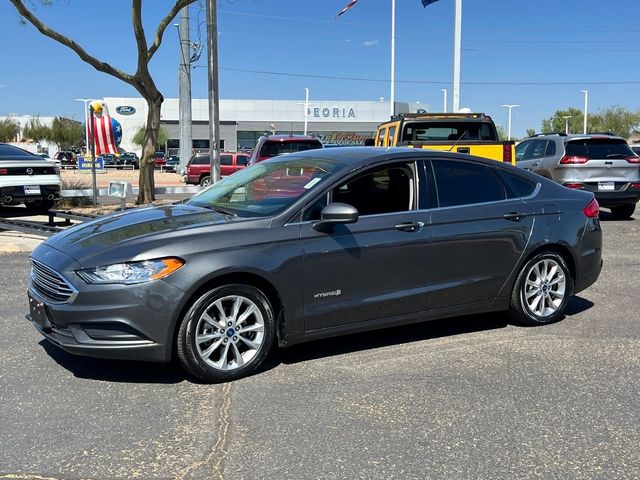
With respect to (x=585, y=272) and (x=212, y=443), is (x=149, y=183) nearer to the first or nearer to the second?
(x=585, y=272)

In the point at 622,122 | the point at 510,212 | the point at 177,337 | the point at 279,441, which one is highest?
the point at 622,122

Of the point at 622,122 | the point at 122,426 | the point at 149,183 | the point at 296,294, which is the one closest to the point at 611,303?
the point at 296,294

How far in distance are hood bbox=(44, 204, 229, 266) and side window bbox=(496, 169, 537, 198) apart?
258 cm

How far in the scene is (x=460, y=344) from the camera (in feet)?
17.2

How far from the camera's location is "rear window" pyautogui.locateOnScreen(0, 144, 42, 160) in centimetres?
1221

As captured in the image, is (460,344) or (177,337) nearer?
(177,337)

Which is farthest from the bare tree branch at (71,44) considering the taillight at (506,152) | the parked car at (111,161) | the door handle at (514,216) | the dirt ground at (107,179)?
the parked car at (111,161)

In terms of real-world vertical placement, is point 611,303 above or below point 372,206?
below

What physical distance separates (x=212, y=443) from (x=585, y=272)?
400cm

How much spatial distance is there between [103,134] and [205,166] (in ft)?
40.5

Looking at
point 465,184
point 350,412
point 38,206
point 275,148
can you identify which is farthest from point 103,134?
point 350,412

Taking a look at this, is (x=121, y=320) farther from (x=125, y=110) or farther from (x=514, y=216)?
(x=125, y=110)

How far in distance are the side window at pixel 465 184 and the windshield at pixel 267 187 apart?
905 mm

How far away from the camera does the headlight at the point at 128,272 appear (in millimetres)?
4027
